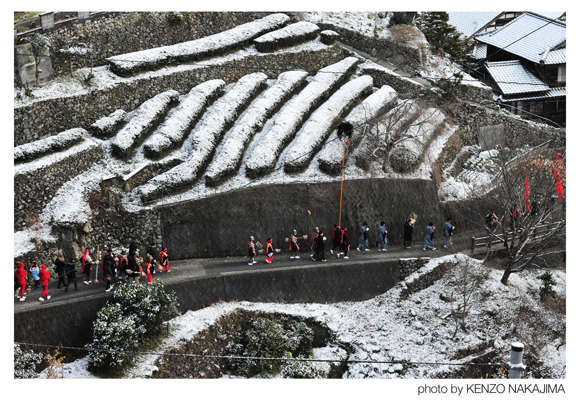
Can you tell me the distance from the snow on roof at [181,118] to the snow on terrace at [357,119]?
659 centimetres

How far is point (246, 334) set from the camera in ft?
68.8

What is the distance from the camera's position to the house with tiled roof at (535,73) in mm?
35844

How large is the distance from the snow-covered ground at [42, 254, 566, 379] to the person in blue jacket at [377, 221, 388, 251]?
1875 mm

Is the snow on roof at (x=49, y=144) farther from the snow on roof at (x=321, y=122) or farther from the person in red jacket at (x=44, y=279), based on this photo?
the snow on roof at (x=321, y=122)

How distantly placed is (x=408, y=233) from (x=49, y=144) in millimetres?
16185

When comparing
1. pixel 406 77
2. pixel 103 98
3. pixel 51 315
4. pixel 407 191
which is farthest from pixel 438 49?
pixel 51 315

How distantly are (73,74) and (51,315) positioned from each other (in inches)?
516

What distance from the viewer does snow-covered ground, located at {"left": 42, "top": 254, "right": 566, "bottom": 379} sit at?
20703mm

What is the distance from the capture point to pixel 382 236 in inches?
990

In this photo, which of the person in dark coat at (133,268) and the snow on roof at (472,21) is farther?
the snow on roof at (472,21)

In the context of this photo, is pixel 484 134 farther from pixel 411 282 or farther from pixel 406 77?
pixel 411 282

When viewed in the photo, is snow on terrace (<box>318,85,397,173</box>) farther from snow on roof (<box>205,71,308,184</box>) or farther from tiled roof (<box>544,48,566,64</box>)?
tiled roof (<box>544,48,566,64</box>)

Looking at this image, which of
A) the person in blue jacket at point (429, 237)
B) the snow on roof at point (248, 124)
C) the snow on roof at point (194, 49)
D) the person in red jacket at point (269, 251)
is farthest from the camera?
the snow on roof at point (194, 49)

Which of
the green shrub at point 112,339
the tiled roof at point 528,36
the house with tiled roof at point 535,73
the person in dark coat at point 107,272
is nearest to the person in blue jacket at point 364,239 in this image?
the green shrub at point 112,339
